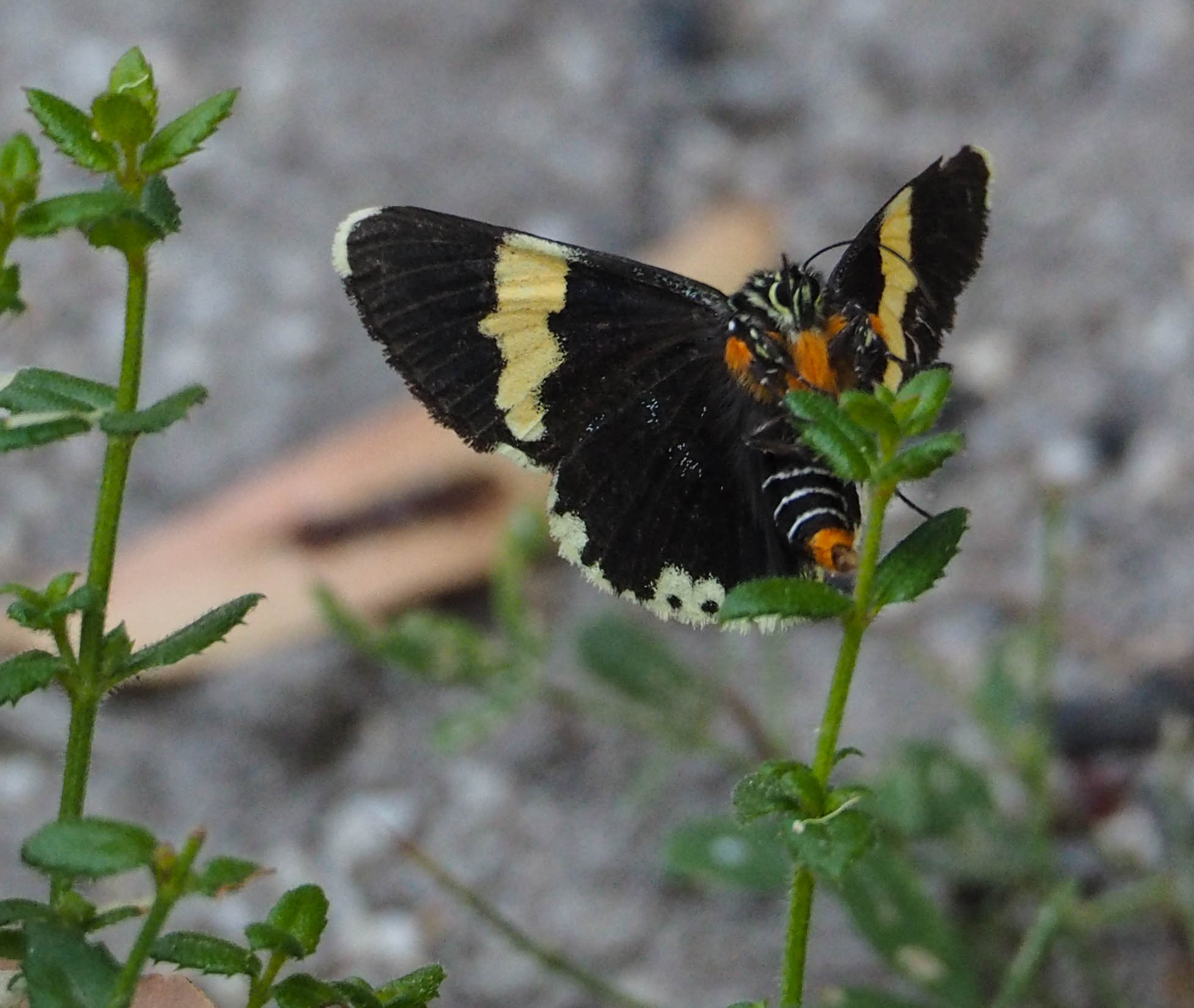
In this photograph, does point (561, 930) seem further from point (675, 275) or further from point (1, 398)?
point (1, 398)

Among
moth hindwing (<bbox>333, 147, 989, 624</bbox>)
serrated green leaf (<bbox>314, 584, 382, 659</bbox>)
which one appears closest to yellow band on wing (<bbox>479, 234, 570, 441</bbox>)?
moth hindwing (<bbox>333, 147, 989, 624</bbox>)

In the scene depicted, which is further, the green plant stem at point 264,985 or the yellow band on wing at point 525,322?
the yellow band on wing at point 525,322

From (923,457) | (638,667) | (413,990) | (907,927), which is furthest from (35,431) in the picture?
(638,667)

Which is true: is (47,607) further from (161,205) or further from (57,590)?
(161,205)

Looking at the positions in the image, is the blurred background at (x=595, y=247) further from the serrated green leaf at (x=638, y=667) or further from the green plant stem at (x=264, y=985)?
the green plant stem at (x=264, y=985)

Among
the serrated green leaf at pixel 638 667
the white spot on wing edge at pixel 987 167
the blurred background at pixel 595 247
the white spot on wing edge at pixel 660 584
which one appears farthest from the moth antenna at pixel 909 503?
the serrated green leaf at pixel 638 667

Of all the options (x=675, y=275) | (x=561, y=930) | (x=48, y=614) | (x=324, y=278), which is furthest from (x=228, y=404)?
(x=48, y=614)
